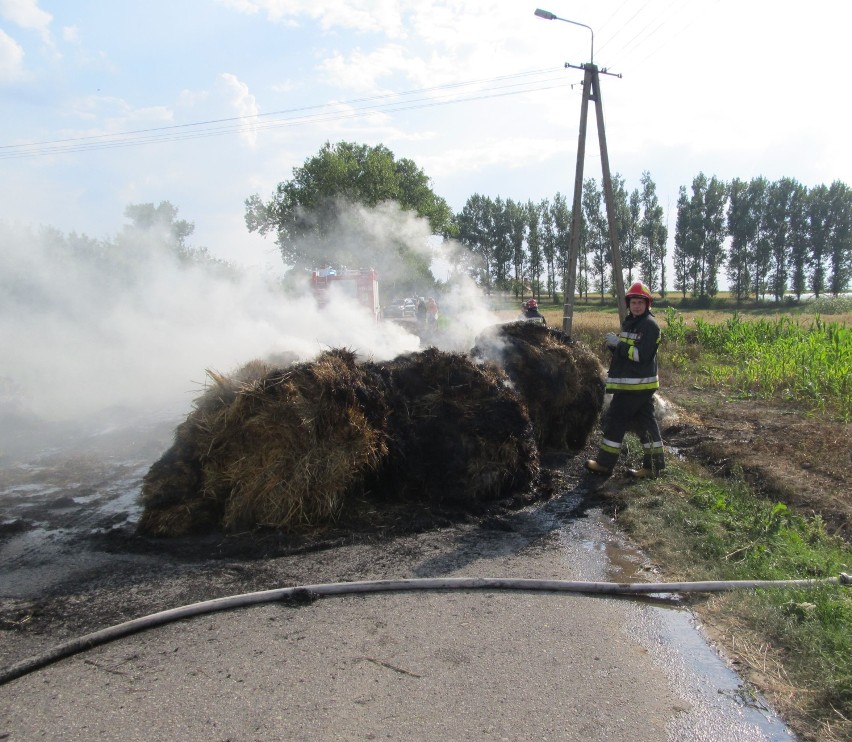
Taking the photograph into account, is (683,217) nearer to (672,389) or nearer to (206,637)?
(672,389)

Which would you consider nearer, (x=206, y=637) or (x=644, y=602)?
(x=206, y=637)

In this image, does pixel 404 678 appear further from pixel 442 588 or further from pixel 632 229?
pixel 632 229

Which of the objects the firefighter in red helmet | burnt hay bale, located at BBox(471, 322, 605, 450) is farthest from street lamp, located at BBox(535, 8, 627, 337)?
the firefighter in red helmet

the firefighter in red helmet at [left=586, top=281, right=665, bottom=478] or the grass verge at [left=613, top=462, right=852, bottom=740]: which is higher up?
the firefighter in red helmet at [left=586, top=281, right=665, bottom=478]

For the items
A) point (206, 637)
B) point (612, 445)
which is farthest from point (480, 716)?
point (612, 445)

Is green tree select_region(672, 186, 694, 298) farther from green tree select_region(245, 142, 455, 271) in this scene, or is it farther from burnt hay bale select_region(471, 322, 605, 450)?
burnt hay bale select_region(471, 322, 605, 450)

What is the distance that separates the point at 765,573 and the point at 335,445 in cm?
339

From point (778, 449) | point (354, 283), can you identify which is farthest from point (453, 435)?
point (354, 283)

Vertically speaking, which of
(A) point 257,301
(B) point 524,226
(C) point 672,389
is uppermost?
(B) point 524,226

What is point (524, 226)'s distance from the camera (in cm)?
6494

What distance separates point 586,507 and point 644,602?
6.68 ft

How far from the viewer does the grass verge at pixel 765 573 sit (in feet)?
9.56

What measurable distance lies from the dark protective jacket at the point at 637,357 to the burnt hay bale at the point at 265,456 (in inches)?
114

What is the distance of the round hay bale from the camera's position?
584cm
